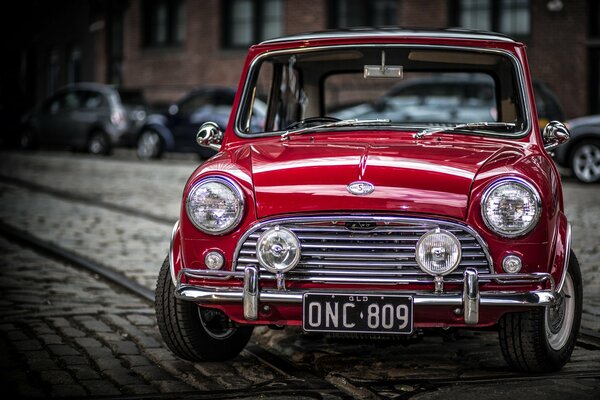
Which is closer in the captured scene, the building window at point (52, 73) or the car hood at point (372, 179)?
the car hood at point (372, 179)

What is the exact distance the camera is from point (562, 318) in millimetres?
5176

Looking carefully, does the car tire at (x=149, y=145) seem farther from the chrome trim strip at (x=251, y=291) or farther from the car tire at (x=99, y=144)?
the chrome trim strip at (x=251, y=291)

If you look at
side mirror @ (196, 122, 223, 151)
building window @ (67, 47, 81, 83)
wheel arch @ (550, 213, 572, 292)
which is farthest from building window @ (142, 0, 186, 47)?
wheel arch @ (550, 213, 572, 292)

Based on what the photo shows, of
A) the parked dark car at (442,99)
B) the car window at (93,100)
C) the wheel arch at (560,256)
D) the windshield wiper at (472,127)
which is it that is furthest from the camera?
the car window at (93,100)

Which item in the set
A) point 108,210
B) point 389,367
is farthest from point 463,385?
point 108,210

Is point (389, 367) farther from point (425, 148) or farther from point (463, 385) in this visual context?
point (425, 148)

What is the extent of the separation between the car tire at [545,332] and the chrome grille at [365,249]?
1.29ft

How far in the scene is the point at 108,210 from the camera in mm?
12562

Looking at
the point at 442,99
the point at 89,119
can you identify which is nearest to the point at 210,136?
the point at 442,99

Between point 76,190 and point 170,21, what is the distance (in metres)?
17.5

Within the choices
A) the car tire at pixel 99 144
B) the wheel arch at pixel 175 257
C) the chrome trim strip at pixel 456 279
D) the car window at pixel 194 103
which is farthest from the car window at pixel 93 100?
the chrome trim strip at pixel 456 279

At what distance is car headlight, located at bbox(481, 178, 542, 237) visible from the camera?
15.4ft

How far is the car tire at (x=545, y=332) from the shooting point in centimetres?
488

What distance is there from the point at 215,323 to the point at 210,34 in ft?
83.8
